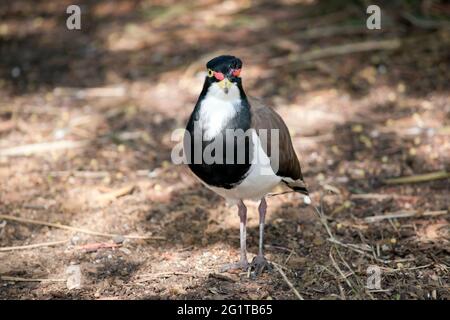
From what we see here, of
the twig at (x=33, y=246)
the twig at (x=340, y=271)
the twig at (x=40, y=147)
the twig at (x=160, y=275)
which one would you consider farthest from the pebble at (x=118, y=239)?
the twig at (x=40, y=147)

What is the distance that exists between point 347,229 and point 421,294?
1.01 meters

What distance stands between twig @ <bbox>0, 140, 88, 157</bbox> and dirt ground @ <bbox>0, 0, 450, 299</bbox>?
0.02m

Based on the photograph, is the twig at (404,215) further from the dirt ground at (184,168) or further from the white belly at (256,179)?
the white belly at (256,179)

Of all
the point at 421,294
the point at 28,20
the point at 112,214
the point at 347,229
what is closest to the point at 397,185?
the point at 347,229

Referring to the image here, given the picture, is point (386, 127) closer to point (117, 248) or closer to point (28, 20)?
point (117, 248)

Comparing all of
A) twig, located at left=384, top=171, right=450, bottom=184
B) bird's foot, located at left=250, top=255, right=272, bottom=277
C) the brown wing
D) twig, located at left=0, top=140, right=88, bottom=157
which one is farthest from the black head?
twig, located at left=0, top=140, right=88, bottom=157

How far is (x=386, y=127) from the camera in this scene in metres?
7.07

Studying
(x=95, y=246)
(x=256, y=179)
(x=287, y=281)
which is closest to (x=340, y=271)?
(x=287, y=281)

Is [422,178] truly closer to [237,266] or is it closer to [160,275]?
[237,266]

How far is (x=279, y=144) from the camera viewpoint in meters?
4.68

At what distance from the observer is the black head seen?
4254 millimetres

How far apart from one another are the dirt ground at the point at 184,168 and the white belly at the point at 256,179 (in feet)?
1.96

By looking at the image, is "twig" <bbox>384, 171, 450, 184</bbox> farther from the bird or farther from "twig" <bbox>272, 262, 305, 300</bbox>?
the bird

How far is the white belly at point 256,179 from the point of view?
4.38m
